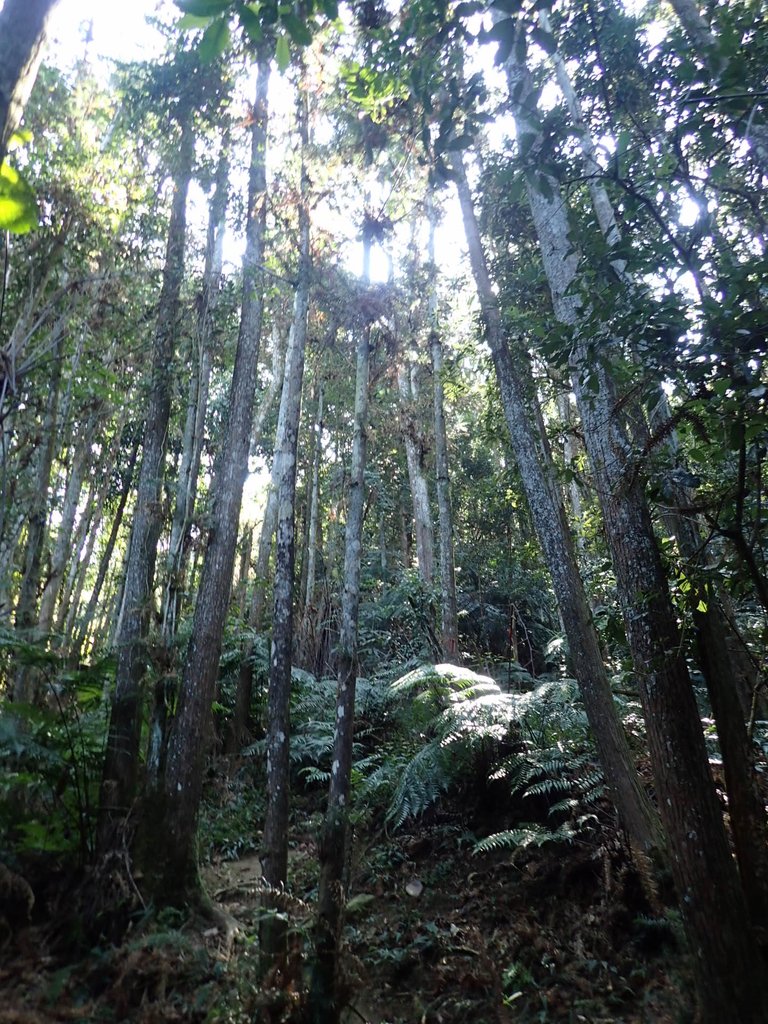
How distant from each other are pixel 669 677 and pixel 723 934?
136 centimetres

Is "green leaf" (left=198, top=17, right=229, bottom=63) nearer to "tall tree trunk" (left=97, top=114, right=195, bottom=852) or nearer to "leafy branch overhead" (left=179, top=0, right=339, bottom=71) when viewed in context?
"leafy branch overhead" (left=179, top=0, right=339, bottom=71)

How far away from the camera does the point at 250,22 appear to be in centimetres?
169

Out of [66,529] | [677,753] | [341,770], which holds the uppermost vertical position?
[66,529]

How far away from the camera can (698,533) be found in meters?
4.85

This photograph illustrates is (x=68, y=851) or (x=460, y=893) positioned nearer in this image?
(x=68, y=851)

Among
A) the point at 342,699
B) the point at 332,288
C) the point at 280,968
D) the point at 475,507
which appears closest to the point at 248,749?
the point at 342,699

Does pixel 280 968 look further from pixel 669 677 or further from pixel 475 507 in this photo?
pixel 475 507

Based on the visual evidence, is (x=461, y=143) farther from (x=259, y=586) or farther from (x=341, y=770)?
(x=259, y=586)

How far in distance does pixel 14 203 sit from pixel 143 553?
5.54 metres

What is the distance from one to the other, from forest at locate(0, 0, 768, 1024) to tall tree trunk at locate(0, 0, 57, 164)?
1 cm

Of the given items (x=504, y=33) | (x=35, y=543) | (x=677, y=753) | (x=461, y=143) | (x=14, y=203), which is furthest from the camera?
(x=35, y=543)

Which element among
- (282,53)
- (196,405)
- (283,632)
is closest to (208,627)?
(283,632)

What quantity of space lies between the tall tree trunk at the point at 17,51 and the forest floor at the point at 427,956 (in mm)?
4099

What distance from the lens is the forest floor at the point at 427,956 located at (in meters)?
3.79
